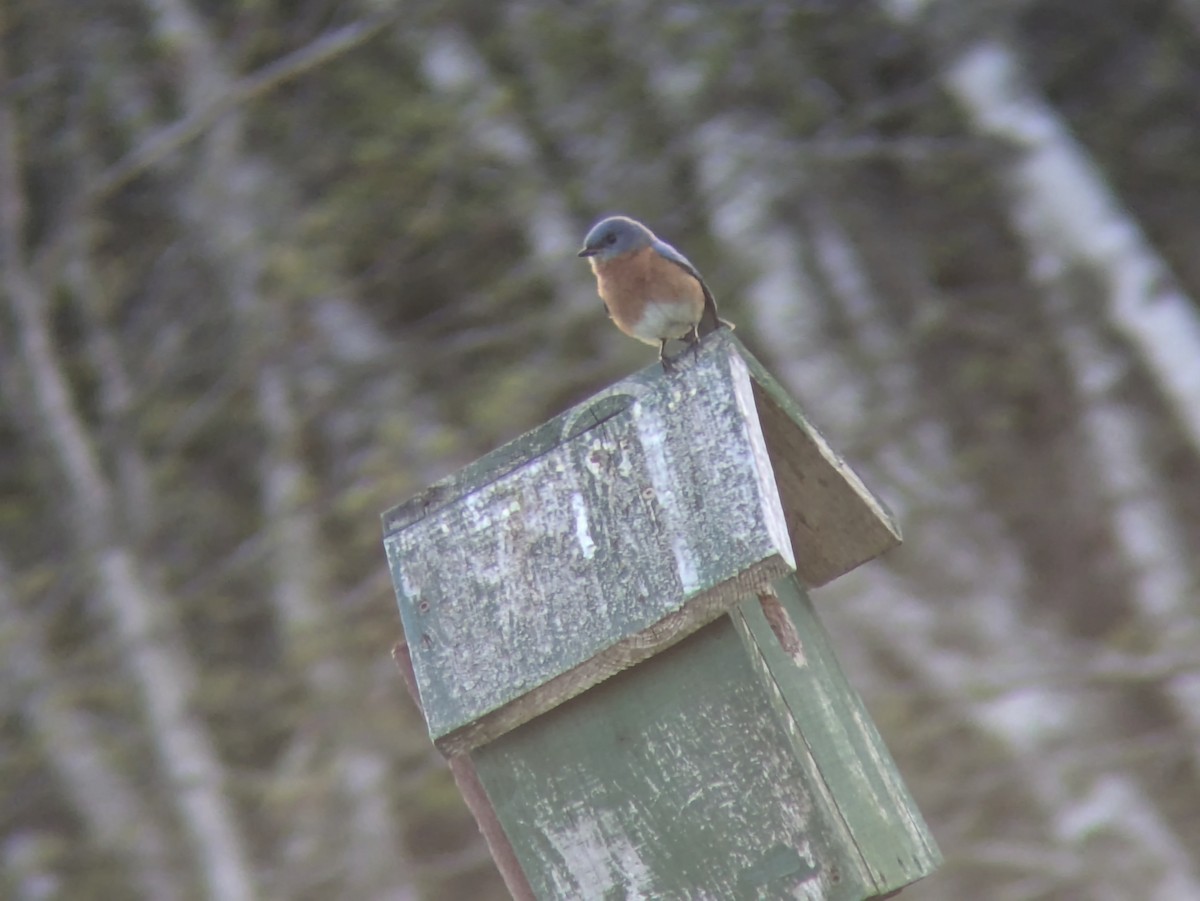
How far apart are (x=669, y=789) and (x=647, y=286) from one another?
1094mm

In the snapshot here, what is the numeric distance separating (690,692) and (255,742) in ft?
17.9

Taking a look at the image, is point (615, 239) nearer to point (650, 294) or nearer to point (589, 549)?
point (650, 294)

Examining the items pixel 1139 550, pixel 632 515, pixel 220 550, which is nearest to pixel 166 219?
pixel 220 550

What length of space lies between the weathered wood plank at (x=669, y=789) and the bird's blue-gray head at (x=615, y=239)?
1.08m

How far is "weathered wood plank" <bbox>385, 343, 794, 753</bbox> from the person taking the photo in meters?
1.80

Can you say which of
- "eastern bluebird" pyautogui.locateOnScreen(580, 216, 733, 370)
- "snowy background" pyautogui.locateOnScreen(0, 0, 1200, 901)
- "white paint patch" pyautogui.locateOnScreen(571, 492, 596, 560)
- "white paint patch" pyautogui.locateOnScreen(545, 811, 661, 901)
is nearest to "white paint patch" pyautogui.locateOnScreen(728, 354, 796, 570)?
"white paint patch" pyautogui.locateOnScreen(571, 492, 596, 560)

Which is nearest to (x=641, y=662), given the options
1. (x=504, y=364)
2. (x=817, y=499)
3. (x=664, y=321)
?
(x=817, y=499)

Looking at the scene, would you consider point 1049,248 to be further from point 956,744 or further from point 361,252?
point 361,252

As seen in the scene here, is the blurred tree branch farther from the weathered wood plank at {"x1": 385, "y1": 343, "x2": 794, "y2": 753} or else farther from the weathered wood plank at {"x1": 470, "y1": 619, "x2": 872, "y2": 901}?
the weathered wood plank at {"x1": 470, "y1": 619, "x2": 872, "y2": 901}

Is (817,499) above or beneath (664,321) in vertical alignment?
beneath

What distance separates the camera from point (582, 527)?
1880mm

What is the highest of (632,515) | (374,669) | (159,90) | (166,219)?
(159,90)

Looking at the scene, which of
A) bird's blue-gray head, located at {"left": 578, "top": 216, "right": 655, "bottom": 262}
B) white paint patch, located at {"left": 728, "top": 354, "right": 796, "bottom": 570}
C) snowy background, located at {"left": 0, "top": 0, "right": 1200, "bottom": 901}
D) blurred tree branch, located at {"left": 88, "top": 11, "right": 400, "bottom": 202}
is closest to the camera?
white paint patch, located at {"left": 728, "top": 354, "right": 796, "bottom": 570}

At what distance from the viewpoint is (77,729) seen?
18.8ft
